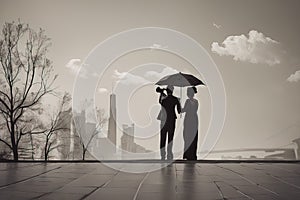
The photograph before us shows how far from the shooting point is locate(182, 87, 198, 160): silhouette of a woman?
877cm

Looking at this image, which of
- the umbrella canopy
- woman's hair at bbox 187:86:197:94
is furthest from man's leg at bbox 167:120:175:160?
the umbrella canopy

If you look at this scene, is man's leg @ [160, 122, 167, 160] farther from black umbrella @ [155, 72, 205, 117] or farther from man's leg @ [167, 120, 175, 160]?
black umbrella @ [155, 72, 205, 117]

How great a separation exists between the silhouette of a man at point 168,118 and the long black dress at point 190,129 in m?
0.39

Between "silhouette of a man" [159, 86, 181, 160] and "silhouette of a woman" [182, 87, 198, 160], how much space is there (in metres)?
0.40

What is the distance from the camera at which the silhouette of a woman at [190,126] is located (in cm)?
877

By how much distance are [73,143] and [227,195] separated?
20277 millimetres

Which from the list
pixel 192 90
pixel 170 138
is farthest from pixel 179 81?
pixel 170 138

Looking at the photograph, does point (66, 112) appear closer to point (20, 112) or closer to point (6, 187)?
point (20, 112)

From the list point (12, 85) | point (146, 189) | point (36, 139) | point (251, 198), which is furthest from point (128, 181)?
point (36, 139)

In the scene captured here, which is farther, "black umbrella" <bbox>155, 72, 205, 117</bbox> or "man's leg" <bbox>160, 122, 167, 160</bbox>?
"black umbrella" <bbox>155, 72, 205, 117</bbox>

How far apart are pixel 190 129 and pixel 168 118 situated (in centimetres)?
93

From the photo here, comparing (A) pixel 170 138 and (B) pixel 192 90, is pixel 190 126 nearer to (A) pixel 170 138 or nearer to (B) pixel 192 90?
(A) pixel 170 138

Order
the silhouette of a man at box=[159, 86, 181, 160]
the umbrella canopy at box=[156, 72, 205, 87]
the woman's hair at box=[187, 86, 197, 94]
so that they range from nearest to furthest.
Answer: the silhouette of a man at box=[159, 86, 181, 160] → the woman's hair at box=[187, 86, 197, 94] → the umbrella canopy at box=[156, 72, 205, 87]

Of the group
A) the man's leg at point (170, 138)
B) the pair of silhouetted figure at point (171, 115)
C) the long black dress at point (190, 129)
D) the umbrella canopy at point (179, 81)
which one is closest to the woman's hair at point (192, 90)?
the pair of silhouetted figure at point (171, 115)
